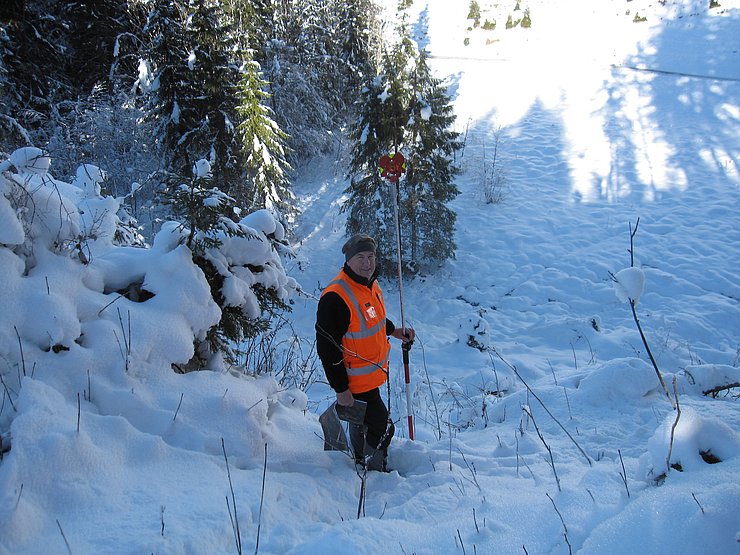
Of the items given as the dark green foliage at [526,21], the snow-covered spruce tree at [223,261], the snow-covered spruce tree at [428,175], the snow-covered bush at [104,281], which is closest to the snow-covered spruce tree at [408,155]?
the snow-covered spruce tree at [428,175]

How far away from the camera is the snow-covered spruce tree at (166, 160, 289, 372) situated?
11.8ft

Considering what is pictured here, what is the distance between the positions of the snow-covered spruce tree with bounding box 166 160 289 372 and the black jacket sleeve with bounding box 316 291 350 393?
0.96 m

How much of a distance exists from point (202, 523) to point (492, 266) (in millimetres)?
11329

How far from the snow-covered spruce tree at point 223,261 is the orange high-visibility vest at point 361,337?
0.98 meters

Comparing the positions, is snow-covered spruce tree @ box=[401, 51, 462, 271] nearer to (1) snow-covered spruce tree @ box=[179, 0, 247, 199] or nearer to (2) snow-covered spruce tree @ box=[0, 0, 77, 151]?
(1) snow-covered spruce tree @ box=[179, 0, 247, 199]

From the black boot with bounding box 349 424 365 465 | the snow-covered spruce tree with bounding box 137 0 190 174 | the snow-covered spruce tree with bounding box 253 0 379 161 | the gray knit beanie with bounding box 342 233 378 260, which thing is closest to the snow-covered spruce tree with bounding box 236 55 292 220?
the snow-covered spruce tree with bounding box 137 0 190 174

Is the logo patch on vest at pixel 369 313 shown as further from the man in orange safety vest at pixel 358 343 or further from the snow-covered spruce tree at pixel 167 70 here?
the snow-covered spruce tree at pixel 167 70

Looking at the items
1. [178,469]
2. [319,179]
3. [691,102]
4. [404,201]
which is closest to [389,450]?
[178,469]

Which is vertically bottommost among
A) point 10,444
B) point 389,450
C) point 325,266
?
point 325,266

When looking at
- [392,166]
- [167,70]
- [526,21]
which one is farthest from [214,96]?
[526,21]

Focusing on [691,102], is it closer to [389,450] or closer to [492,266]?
[492,266]

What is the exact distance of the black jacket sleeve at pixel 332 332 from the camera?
334 cm

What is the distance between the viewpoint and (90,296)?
340 centimetres

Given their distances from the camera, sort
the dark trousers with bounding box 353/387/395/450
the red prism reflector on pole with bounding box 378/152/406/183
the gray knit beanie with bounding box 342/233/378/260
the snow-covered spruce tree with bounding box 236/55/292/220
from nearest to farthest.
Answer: the gray knit beanie with bounding box 342/233/378/260 → the dark trousers with bounding box 353/387/395/450 → the red prism reflector on pole with bounding box 378/152/406/183 → the snow-covered spruce tree with bounding box 236/55/292/220
